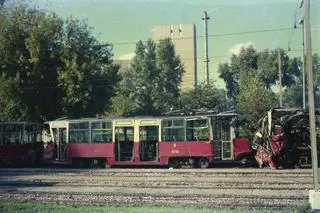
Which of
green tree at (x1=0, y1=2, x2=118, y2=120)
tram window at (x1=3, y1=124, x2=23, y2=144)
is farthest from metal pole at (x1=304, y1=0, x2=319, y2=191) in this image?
green tree at (x1=0, y1=2, x2=118, y2=120)

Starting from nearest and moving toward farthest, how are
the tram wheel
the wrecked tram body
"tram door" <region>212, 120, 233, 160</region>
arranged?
the wrecked tram body → the tram wheel → "tram door" <region>212, 120, 233, 160</region>

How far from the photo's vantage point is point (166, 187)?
19.6 metres

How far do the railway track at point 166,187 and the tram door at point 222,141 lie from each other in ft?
12.8

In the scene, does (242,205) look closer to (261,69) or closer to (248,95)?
(248,95)

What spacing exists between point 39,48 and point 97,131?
1051cm

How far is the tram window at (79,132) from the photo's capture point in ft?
102

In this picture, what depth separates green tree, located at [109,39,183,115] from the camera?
204 ft

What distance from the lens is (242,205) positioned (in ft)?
48.8

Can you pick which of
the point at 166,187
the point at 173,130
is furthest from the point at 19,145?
the point at 166,187

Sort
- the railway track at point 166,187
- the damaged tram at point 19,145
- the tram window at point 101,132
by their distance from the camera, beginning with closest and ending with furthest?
1. the railway track at point 166,187
2. the tram window at point 101,132
3. the damaged tram at point 19,145

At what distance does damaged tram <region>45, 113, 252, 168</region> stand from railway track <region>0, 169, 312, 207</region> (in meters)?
3.45

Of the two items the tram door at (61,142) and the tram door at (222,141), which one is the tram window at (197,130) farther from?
the tram door at (61,142)

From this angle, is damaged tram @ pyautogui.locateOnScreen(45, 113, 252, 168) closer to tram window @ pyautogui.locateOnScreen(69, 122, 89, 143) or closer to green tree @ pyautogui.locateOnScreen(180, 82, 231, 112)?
tram window @ pyautogui.locateOnScreen(69, 122, 89, 143)

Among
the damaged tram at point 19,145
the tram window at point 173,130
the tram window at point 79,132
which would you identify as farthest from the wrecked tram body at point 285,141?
the damaged tram at point 19,145
